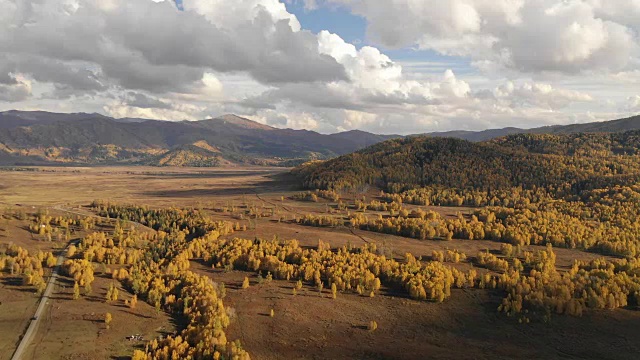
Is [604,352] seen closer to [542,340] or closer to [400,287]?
[542,340]

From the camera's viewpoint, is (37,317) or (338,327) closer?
(37,317)

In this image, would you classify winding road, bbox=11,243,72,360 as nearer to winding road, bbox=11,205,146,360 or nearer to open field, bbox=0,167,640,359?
winding road, bbox=11,205,146,360

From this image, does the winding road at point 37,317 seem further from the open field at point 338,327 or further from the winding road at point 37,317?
the open field at point 338,327

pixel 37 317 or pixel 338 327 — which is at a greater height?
pixel 37 317

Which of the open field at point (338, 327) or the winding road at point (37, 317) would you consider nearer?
the winding road at point (37, 317)

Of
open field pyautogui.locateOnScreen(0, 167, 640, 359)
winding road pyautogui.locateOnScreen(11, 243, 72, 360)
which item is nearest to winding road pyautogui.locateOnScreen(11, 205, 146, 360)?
winding road pyautogui.locateOnScreen(11, 243, 72, 360)

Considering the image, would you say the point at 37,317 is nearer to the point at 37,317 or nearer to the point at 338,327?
the point at 37,317

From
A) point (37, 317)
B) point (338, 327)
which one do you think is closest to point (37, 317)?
point (37, 317)

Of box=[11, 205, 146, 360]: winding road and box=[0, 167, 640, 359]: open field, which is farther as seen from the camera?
box=[0, 167, 640, 359]: open field

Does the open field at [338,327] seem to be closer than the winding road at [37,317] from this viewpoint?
No

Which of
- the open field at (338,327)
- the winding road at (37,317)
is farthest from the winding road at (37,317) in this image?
the open field at (338,327)

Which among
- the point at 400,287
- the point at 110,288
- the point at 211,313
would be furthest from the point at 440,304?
the point at 110,288
